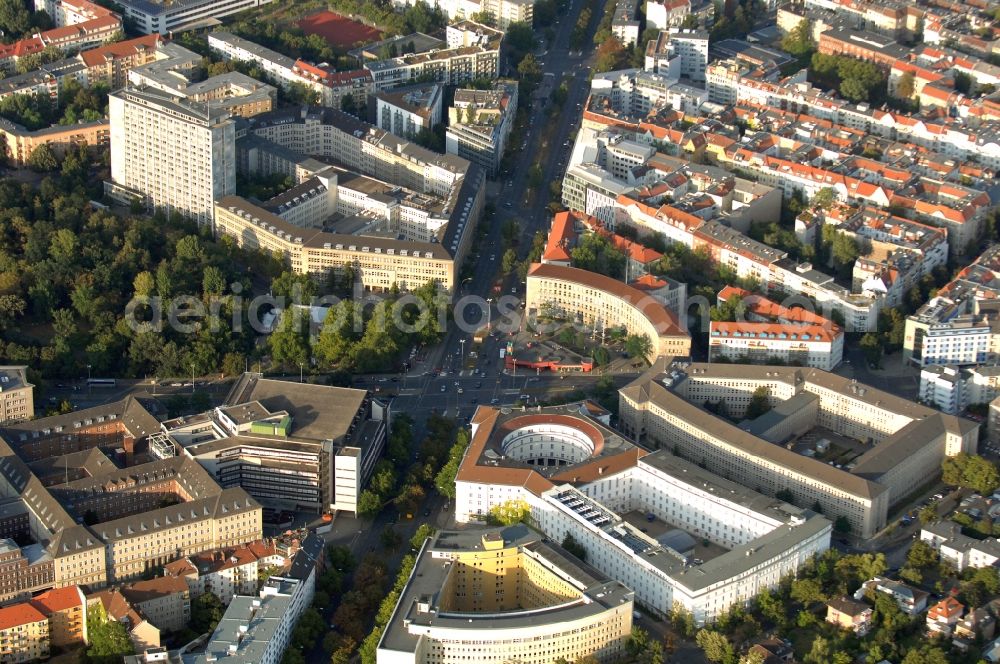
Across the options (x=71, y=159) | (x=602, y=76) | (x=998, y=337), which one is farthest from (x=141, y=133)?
(x=998, y=337)

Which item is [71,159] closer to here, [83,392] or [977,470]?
[83,392]

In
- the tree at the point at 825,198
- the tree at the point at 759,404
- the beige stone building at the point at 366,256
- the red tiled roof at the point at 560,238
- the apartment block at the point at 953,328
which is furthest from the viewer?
the tree at the point at 825,198

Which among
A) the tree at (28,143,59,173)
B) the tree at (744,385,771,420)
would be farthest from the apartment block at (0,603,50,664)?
the tree at (28,143,59,173)

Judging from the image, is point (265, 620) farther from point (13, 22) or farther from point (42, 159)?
point (13, 22)

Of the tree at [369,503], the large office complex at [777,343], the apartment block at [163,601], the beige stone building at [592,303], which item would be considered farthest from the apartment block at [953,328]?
the apartment block at [163,601]

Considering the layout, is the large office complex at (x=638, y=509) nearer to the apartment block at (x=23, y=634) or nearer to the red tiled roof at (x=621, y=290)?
the red tiled roof at (x=621, y=290)

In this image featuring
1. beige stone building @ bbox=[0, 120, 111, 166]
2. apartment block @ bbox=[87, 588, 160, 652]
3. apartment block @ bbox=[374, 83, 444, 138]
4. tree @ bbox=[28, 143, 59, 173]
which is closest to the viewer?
apartment block @ bbox=[87, 588, 160, 652]

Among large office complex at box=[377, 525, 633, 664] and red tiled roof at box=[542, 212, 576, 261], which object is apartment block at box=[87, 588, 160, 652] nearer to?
large office complex at box=[377, 525, 633, 664]
